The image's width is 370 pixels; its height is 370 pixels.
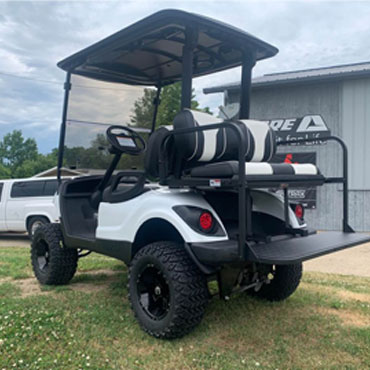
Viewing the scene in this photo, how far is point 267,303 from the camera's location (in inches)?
166

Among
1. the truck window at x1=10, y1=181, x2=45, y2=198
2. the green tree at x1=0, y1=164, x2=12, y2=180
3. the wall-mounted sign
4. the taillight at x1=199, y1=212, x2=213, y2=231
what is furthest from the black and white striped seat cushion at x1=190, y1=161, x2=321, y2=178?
the green tree at x1=0, y1=164, x2=12, y2=180

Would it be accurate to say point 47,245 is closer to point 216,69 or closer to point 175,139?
point 175,139

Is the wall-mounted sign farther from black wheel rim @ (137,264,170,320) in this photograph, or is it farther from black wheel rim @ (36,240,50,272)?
black wheel rim @ (137,264,170,320)

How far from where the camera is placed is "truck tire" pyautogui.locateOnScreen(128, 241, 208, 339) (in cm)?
306

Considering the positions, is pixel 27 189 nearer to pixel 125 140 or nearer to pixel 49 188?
pixel 49 188

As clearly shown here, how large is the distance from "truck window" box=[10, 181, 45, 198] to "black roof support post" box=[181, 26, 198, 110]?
23.9ft

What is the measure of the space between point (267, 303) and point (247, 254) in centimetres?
173

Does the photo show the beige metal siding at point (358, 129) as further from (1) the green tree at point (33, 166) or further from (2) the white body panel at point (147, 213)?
(1) the green tree at point (33, 166)

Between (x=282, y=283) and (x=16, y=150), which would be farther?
(x=16, y=150)

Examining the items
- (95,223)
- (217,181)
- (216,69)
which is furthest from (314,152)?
(217,181)

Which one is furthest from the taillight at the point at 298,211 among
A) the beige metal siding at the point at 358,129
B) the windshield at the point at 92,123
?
the beige metal siding at the point at 358,129

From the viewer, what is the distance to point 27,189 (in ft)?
33.4

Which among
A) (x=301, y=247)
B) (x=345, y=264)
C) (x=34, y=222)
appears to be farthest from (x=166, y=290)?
(x=34, y=222)

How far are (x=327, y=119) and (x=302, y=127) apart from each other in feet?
2.50
